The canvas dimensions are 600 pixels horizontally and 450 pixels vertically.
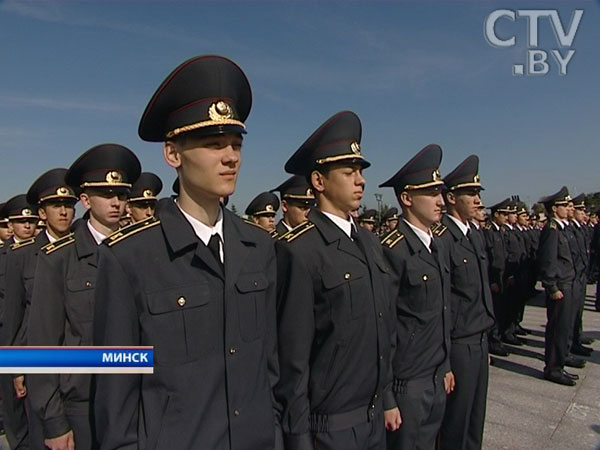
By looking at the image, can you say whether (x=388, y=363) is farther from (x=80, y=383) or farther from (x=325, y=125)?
(x=80, y=383)

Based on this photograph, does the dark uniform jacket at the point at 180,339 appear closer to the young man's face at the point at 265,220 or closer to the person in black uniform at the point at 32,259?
the person in black uniform at the point at 32,259

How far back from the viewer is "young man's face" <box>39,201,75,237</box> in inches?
165

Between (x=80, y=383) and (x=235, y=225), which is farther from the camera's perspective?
(x=80, y=383)

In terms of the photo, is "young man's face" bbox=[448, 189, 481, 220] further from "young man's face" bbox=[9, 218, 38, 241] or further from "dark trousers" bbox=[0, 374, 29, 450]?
"young man's face" bbox=[9, 218, 38, 241]

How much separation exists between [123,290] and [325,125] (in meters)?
1.76

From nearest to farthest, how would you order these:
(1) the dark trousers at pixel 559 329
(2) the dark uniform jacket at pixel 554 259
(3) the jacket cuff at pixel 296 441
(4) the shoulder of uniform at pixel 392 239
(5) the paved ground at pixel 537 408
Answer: (3) the jacket cuff at pixel 296 441
(4) the shoulder of uniform at pixel 392 239
(5) the paved ground at pixel 537 408
(1) the dark trousers at pixel 559 329
(2) the dark uniform jacket at pixel 554 259

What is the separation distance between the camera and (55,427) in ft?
8.49

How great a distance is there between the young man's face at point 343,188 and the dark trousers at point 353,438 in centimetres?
127

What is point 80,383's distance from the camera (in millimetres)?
2654

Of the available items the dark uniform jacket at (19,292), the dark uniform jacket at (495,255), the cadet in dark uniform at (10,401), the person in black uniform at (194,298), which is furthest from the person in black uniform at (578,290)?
the cadet in dark uniform at (10,401)

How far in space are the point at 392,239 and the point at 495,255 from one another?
21.0 ft

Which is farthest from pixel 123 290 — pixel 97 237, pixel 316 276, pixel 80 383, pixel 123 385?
pixel 97 237

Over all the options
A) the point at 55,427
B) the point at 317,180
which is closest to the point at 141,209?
the point at 55,427

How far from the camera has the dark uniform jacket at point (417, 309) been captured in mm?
3209
